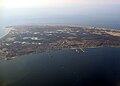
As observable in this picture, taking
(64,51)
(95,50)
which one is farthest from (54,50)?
(95,50)

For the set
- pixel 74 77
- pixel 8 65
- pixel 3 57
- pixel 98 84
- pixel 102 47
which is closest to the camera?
pixel 98 84

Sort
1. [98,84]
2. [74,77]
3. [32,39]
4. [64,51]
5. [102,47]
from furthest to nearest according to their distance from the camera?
[32,39], [102,47], [64,51], [74,77], [98,84]

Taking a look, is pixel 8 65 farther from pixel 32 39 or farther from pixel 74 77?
pixel 32 39

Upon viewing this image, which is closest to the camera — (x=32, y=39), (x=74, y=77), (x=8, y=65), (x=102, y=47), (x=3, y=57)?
(x=74, y=77)

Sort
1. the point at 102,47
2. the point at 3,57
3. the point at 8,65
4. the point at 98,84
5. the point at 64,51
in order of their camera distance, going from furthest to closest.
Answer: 1. the point at 102,47
2. the point at 64,51
3. the point at 3,57
4. the point at 8,65
5. the point at 98,84

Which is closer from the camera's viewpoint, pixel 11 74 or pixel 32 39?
pixel 11 74

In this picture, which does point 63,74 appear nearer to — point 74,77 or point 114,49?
point 74,77

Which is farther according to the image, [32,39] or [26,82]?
[32,39]

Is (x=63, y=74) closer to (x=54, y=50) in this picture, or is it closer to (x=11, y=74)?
(x=11, y=74)

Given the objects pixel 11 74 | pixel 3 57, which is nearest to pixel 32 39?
pixel 3 57
